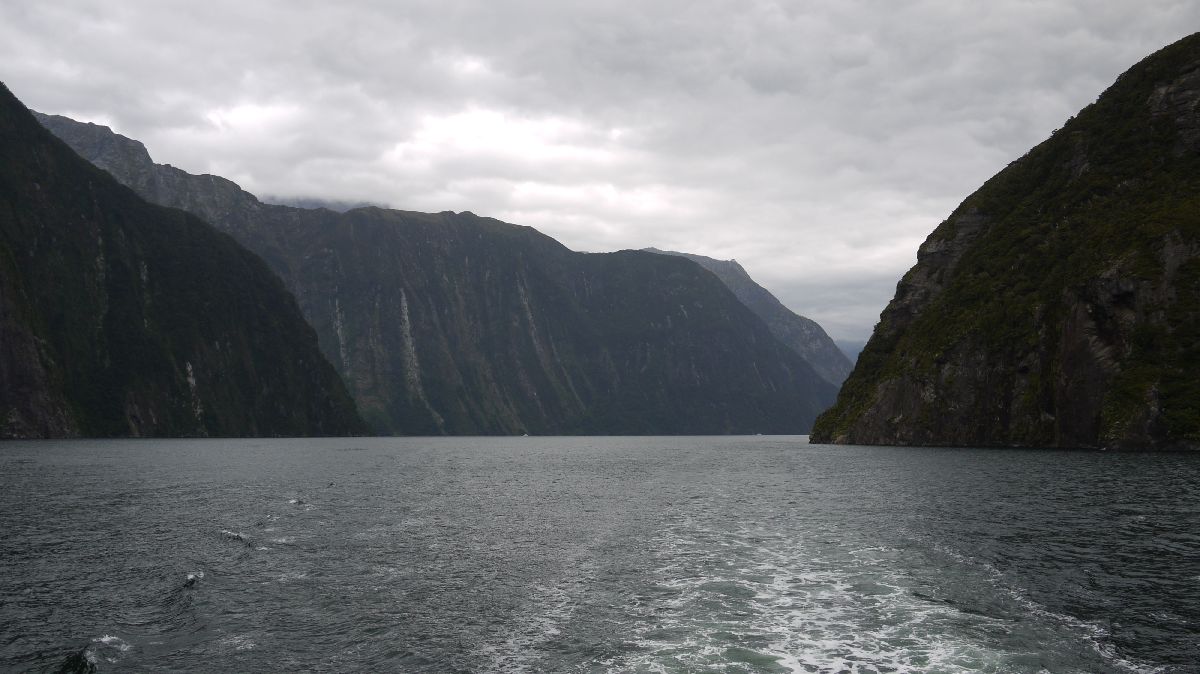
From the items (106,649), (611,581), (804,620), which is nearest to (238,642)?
(106,649)

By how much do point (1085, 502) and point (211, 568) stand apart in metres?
54.9

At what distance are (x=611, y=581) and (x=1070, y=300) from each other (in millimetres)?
112452

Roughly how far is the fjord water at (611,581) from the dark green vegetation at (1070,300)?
4945 centimetres

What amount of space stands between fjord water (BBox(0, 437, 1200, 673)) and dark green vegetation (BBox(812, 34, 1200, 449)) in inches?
1947

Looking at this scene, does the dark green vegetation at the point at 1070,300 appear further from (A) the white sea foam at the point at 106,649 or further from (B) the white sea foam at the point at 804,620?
(A) the white sea foam at the point at 106,649

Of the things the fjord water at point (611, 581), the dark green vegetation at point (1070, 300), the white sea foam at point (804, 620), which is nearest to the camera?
the white sea foam at point (804, 620)

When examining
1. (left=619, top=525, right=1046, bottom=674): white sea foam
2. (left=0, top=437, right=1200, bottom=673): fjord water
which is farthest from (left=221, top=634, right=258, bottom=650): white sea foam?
(left=619, top=525, right=1046, bottom=674): white sea foam

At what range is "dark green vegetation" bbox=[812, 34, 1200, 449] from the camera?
10425 cm

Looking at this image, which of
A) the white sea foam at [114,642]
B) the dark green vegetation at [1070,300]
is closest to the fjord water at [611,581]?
the white sea foam at [114,642]

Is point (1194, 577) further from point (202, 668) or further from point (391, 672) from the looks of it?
point (202, 668)

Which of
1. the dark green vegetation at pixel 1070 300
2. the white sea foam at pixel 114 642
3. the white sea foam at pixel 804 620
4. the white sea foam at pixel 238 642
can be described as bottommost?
the white sea foam at pixel 114 642

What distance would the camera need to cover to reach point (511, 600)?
30.4 metres

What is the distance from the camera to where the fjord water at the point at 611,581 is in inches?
932

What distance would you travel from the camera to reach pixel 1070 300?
119000mm
